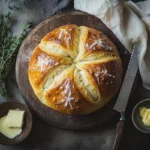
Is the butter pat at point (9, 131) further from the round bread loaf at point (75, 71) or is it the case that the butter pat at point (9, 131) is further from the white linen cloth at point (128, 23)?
the white linen cloth at point (128, 23)

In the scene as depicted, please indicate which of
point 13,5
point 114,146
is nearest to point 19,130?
point 114,146

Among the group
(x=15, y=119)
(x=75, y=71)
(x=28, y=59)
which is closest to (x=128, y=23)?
(x=75, y=71)

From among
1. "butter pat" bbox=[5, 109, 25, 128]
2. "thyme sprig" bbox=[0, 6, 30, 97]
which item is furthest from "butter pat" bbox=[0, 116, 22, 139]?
"thyme sprig" bbox=[0, 6, 30, 97]

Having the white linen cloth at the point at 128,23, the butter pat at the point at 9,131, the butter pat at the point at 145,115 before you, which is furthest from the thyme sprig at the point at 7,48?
the butter pat at the point at 145,115

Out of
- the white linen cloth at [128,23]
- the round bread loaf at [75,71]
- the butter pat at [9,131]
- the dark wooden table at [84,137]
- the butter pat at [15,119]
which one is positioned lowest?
the dark wooden table at [84,137]

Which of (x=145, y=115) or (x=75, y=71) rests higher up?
(x=75, y=71)

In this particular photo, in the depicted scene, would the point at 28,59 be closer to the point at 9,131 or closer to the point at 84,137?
the point at 9,131
